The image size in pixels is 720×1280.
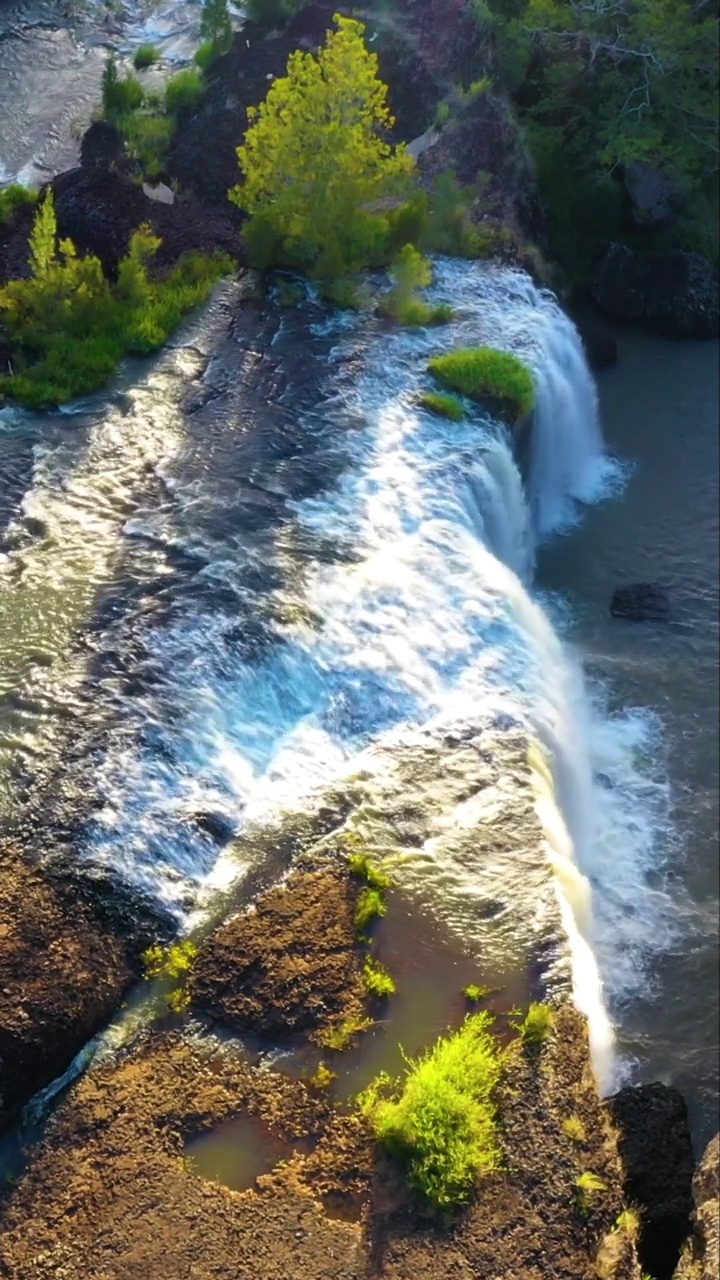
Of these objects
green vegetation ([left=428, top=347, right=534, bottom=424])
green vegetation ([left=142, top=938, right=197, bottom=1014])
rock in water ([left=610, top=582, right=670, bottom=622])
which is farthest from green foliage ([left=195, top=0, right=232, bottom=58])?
green vegetation ([left=142, top=938, right=197, bottom=1014])

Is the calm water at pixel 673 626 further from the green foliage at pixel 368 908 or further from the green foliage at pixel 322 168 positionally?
the green foliage at pixel 322 168

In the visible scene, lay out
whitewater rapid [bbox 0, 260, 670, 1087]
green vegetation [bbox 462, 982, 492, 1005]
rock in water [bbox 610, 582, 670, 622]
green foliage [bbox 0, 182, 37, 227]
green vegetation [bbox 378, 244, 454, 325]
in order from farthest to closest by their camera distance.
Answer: green foliage [bbox 0, 182, 37, 227] → green vegetation [bbox 378, 244, 454, 325] → rock in water [bbox 610, 582, 670, 622] → whitewater rapid [bbox 0, 260, 670, 1087] → green vegetation [bbox 462, 982, 492, 1005]

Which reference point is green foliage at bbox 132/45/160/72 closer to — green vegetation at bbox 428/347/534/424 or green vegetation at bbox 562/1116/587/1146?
green vegetation at bbox 428/347/534/424

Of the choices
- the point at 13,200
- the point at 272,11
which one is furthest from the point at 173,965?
the point at 272,11

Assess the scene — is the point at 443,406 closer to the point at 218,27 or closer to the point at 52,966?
the point at 52,966

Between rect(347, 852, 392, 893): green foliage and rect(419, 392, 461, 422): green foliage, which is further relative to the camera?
rect(419, 392, 461, 422): green foliage

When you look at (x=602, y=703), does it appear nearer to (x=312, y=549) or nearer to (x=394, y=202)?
(x=312, y=549)

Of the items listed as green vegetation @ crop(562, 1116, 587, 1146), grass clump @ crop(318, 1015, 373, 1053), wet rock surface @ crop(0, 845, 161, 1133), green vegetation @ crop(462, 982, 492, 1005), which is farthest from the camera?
green vegetation @ crop(462, 982, 492, 1005)
